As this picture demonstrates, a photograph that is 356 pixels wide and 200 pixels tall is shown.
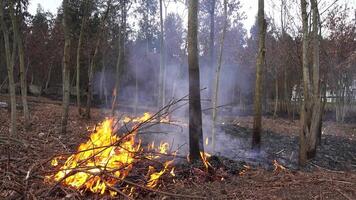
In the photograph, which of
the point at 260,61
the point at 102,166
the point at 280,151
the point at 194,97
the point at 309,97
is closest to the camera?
the point at 102,166

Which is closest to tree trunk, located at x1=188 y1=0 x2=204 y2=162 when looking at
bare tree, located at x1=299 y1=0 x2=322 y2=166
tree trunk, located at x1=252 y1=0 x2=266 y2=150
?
bare tree, located at x1=299 y1=0 x2=322 y2=166

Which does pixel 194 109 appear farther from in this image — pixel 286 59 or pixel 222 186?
pixel 286 59

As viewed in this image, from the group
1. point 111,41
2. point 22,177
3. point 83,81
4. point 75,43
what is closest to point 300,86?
point 111,41

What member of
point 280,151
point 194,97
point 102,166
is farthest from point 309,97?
point 102,166

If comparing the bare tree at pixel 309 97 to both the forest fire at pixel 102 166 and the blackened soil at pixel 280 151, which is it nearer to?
the blackened soil at pixel 280 151

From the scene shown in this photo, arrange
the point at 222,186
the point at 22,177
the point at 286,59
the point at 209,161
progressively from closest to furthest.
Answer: the point at 22,177, the point at 222,186, the point at 209,161, the point at 286,59

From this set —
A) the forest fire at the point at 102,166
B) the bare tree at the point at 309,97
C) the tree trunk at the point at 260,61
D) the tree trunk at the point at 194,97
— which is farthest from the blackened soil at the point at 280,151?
the forest fire at the point at 102,166

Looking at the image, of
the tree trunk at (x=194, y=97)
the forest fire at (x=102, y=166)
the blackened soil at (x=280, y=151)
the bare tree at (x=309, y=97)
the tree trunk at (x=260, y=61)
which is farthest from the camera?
the tree trunk at (x=260, y=61)

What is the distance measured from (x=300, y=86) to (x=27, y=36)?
79.0ft

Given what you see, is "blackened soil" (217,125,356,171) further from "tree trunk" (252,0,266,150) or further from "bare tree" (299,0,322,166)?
"tree trunk" (252,0,266,150)

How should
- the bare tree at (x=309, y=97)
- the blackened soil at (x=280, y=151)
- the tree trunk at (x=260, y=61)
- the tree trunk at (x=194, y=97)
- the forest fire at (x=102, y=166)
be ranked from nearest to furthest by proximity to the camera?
the forest fire at (x=102, y=166)
the tree trunk at (x=194, y=97)
the bare tree at (x=309, y=97)
the blackened soil at (x=280, y=151)
the tree trunk at (x=260, y=61)

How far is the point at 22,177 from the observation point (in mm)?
5453

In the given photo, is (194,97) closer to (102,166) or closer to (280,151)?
(102,166)

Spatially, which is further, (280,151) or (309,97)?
(280,151)
